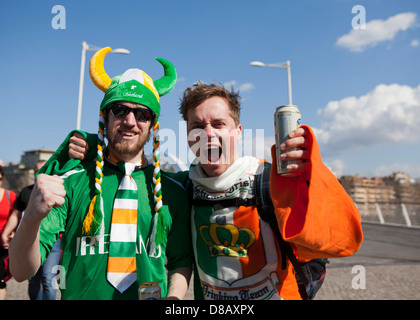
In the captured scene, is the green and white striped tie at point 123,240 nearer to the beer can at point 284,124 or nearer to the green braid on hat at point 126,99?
the green braid on hat at point 126,99

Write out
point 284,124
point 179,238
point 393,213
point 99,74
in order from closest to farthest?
point 284,124 → point 179,238 → point 99,74 → point 393,213

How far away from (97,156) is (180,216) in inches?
27.8

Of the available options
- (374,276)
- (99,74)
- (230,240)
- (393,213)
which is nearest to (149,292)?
(230,240)

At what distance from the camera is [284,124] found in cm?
175

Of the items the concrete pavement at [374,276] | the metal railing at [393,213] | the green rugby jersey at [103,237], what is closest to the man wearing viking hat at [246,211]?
the green rugby jersey at [103,237]

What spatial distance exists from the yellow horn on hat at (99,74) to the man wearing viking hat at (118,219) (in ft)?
0.58

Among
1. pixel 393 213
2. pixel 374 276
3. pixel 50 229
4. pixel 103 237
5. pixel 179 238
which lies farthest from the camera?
pixel 393 213

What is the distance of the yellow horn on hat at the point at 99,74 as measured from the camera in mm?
2557

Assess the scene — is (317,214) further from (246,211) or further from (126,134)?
(126,134)

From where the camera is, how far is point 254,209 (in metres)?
2.15

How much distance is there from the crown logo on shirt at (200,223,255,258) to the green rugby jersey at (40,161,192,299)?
10.2 inches

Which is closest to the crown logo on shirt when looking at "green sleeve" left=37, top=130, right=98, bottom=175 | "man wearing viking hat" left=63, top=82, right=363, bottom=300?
"man wearing viking hat" left=63, top=82, right=363, bottom=300

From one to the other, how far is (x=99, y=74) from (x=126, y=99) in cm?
54
